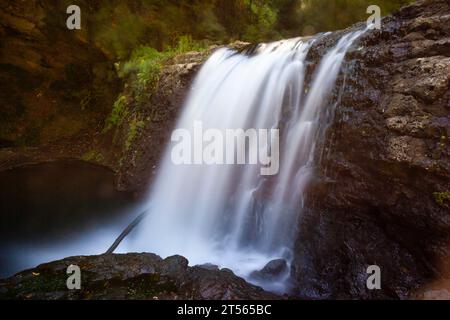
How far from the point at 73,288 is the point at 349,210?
117 inches

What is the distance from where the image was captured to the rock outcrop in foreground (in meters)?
2.60

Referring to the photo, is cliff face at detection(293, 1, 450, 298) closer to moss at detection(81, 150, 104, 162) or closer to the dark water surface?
the dark water surface

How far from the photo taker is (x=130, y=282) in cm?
279

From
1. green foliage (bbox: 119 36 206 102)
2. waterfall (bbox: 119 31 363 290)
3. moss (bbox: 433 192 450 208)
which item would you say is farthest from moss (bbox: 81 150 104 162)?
moss (bbox: 433 192 450 208)

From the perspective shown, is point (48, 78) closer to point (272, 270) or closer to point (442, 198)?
point (272, 270)

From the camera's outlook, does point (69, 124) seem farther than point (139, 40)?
Yes

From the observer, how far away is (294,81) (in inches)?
185

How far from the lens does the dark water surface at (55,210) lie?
4.68 meters

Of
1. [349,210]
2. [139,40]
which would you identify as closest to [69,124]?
[139,40]

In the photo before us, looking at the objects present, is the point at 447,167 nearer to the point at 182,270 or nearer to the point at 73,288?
the point at 182,270

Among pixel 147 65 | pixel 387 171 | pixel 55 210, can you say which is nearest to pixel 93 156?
pixel 55 210

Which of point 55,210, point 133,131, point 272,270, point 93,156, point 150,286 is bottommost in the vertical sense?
point 272,270

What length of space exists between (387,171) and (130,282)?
2.86 meters

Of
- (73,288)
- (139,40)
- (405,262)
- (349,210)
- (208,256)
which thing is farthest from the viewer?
(139,40)
